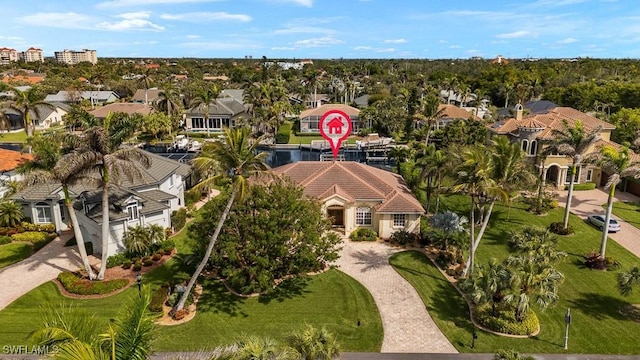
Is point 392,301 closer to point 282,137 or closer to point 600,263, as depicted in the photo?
point 600,263

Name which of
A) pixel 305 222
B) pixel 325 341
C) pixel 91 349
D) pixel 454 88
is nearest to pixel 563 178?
pixel 305 222

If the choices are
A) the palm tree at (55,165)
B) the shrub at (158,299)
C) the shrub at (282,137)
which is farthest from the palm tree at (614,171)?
the shrub at (282,137)

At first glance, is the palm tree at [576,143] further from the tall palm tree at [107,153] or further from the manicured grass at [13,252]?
the manicured grass at [13,252]

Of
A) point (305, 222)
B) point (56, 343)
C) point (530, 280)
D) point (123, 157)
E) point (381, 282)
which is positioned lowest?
point (381, 282)

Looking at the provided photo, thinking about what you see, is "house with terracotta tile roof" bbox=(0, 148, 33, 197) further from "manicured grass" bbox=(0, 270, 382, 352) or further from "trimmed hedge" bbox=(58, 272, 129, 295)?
"manicured grass" bbox=(0, 270, 382, 352)

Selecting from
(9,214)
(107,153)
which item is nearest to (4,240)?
(9,214)

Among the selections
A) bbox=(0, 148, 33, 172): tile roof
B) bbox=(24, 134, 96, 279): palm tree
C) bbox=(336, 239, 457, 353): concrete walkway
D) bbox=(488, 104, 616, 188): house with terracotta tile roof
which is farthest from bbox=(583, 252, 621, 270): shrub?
bbox=(0, 148, 33, 172): tile roof

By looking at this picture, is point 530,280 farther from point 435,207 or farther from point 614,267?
point 435,207
